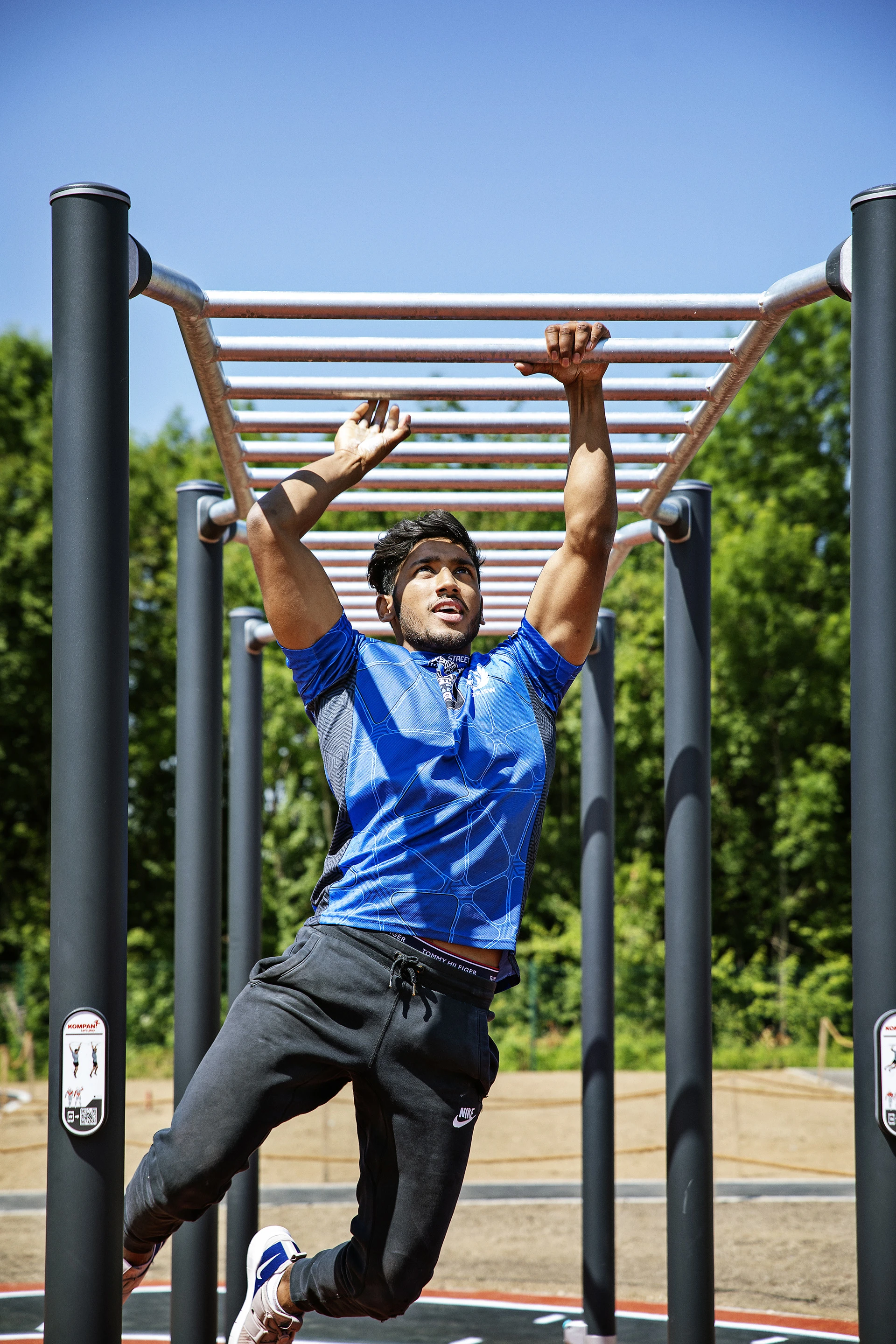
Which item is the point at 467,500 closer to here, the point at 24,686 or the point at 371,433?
the point at 371,433

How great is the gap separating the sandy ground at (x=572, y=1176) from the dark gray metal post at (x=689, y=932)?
3.10 meters

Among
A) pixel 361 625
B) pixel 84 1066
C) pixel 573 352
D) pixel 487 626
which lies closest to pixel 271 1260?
pixel 84 1066

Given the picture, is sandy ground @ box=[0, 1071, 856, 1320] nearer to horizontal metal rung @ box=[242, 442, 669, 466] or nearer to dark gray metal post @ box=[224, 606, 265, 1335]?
dark gray metal post @ box=[224, 606, 265, 1335]

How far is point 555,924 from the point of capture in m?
23.9

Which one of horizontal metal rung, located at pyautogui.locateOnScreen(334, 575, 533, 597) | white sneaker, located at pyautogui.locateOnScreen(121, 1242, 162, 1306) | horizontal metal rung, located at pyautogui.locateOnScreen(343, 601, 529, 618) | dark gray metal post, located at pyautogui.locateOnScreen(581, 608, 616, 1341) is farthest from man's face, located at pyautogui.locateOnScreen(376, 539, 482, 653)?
dark gray metal post, located at pyautogui.locateOnScreen(581, 608, 616, 1341)

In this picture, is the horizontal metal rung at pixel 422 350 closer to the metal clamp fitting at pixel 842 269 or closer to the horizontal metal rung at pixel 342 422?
the horizontal metal rung at pixel 342 422

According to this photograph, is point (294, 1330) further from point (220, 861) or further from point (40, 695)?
point (40, 695)

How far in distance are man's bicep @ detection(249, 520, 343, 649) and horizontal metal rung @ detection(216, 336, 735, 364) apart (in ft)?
1.50

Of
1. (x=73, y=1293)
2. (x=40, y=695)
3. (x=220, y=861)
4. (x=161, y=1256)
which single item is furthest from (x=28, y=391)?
(x=73, y=1293)

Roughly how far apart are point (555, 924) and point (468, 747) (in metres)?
21.7

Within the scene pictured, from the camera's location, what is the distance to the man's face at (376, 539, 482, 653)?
9.49 ft

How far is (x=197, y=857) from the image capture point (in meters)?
3.94

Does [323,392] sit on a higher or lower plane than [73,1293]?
higher

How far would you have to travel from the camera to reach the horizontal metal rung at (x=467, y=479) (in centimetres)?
365
